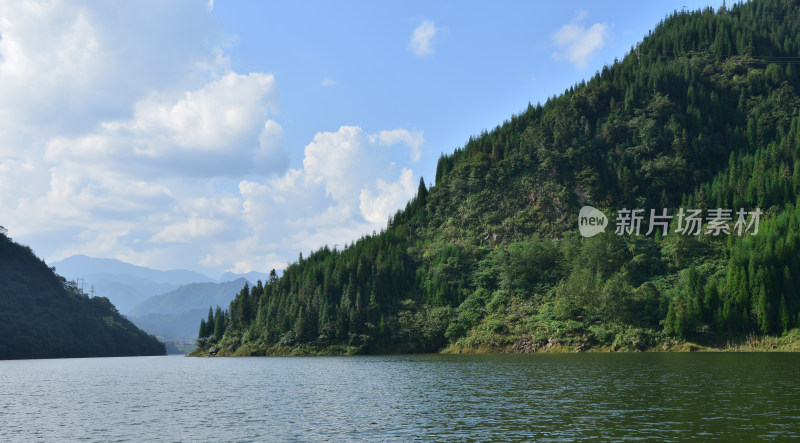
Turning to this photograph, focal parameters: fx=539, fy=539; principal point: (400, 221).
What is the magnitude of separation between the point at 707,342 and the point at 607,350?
964 inches

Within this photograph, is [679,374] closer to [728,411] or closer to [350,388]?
[728,411]

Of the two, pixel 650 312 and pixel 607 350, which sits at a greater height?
pixel 650 312

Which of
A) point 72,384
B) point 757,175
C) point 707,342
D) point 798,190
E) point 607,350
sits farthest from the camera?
point 757,175

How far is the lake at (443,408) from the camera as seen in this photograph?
40.0 metres

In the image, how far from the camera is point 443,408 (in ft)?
172

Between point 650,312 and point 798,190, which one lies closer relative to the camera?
point 650,312

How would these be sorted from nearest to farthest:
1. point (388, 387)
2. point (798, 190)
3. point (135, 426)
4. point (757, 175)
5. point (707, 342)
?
point (135, 426)
point (388, 387)
point (707, 342)
point (798, 190)
point (757, 175)

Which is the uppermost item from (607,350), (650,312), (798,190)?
(798,190)

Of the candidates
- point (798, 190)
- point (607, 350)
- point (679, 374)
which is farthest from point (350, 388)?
point (798, 190)

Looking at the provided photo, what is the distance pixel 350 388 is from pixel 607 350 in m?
99.4

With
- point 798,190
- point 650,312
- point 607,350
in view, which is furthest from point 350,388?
point 798,190

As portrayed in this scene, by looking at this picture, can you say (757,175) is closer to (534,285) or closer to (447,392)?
(534,285)

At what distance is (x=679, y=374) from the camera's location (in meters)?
74.0

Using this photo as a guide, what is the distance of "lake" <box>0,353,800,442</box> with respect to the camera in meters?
40.0
